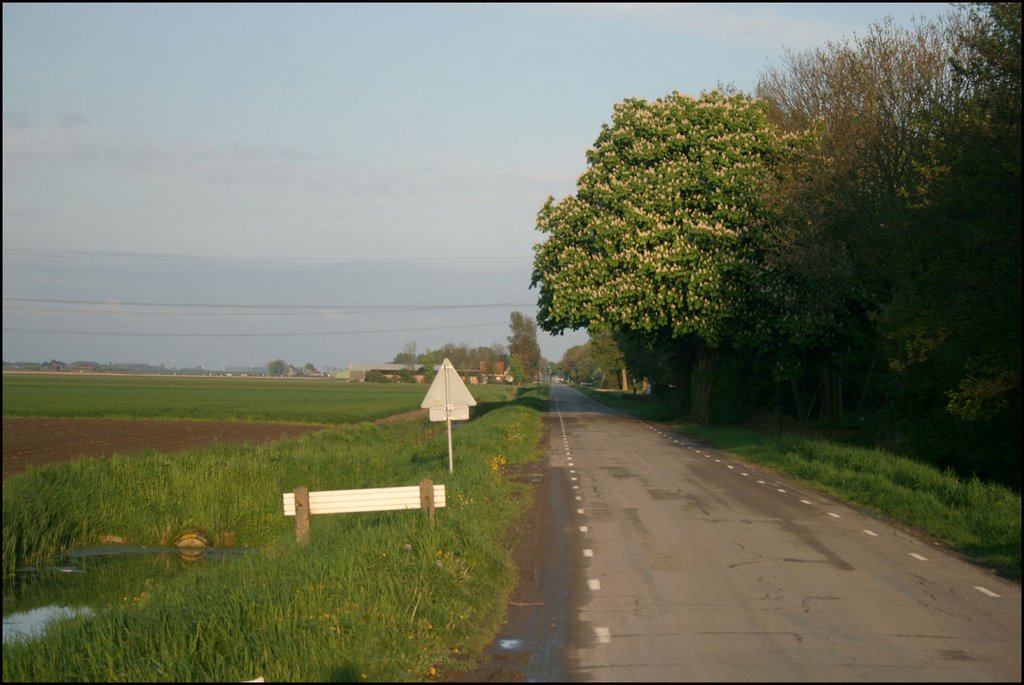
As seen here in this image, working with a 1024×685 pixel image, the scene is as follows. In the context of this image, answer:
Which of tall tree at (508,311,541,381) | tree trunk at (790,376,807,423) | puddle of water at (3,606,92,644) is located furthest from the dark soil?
tall tree at (508,311,541,381)

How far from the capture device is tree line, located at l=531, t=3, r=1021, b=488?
2352cm

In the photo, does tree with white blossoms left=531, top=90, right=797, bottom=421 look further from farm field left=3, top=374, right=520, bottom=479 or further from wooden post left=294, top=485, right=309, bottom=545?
wooden post left=294, top=485, right=309, bottom=545

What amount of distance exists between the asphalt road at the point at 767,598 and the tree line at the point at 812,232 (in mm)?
7834

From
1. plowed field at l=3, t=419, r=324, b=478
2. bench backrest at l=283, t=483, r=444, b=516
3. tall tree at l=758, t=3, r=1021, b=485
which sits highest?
tall tree at l=758, t=3, r=1021, b=485

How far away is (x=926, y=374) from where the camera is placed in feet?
86.1

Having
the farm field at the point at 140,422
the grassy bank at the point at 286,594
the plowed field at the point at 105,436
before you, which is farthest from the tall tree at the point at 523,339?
the grassy bank at the point at 286,594

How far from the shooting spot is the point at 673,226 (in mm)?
38438

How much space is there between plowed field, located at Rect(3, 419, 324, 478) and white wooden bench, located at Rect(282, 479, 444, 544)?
59.3ft

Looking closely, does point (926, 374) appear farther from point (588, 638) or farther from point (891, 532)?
point (588, 638)

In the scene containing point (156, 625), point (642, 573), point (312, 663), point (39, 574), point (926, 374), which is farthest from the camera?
point (926, 374)

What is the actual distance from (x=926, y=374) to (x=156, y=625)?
22.7m

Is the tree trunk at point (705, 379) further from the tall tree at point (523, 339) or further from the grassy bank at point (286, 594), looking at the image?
the tall tree at point (523, 339)

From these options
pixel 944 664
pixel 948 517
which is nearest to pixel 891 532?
pixel 948 517

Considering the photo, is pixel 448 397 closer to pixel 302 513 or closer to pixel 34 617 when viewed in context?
pixel 302 513
